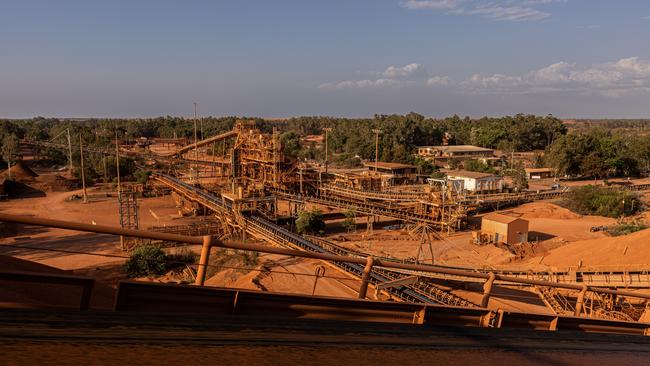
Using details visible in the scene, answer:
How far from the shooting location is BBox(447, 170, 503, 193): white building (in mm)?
50094

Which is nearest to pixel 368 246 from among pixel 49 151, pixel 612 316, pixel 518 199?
pixel 612 316

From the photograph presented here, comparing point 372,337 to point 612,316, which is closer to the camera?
point 372,337

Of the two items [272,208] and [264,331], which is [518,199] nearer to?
[272,208]

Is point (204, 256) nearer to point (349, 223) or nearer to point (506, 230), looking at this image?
point (506, 230)

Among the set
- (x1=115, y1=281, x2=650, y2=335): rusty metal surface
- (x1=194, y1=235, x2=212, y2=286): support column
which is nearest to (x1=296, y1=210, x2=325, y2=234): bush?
(x1=115, y1=281, x2=650, y2=335): rusty metal surface

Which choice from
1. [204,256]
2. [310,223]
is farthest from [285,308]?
[310,223]

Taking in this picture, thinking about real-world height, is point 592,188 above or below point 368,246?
above

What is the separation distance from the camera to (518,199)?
47.2 meters

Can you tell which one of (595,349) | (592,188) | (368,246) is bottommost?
(368,246)

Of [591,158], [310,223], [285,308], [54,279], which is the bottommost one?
[310,223]

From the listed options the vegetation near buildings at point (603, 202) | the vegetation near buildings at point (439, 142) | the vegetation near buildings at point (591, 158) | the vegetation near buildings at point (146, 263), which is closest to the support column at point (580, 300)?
the vegetation near buildings at point (146, 263)

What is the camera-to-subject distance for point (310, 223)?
112 ft

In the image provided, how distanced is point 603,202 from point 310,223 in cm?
3007

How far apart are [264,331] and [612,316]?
18547 millimetres
